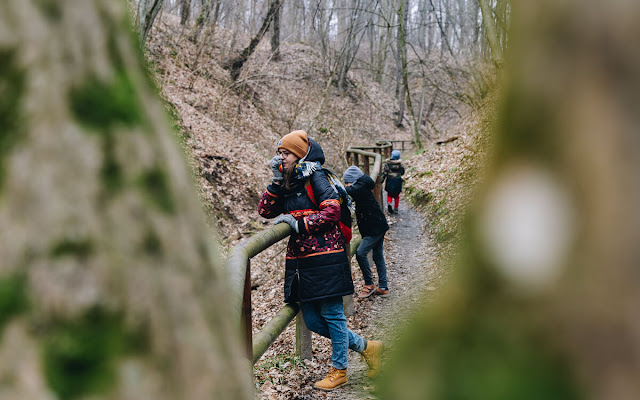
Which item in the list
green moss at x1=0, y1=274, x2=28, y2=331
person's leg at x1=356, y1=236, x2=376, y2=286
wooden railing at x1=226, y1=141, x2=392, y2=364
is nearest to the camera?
green moss at x1=0, y1=274, x2=28, y2=331

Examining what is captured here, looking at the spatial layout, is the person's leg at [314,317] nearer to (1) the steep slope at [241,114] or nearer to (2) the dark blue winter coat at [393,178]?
(1) the steep slope at [241,114]

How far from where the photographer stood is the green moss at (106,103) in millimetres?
519

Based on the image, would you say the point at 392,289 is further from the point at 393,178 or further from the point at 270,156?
the point at 270,156

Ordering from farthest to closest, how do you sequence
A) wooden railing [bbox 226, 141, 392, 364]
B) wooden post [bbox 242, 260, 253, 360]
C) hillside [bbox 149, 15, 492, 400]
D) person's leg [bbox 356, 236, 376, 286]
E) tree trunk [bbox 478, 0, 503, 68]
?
tree trunk [bbox 478, 0, 503, 68] < person's leg [bbox 356, 236, 376, 286] < hillside [bbox 149, 15, 492, 400] < wooden post [bbox 242, 260, 253, 360] < wooden railing [bbox 226, 141, 392, 364]

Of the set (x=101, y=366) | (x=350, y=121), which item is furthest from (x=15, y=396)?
(x=350, y=121)

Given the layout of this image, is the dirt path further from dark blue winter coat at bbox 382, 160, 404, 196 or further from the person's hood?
the person's hood

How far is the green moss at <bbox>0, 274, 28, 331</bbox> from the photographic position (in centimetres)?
Result: 47

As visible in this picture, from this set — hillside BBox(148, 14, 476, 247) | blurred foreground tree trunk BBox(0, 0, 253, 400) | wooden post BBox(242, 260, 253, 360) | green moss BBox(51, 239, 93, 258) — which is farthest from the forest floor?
hillside BBox(148, 14, 476, 247)

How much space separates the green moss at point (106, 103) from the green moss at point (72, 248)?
132 mm

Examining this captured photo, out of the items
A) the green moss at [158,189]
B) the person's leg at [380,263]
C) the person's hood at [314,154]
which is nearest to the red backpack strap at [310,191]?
the person's hood at [314,154]

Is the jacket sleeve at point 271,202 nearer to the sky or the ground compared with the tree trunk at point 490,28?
nearer to the ground

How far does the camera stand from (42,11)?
512 millimetres

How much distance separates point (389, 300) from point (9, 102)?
609cm

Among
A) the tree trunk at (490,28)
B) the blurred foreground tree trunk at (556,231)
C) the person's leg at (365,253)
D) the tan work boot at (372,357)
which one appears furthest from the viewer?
the tree trunk at (490,28)
